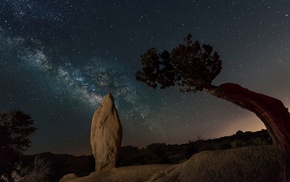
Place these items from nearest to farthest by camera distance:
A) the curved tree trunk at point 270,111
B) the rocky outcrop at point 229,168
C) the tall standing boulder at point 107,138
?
the curved tree trunk at point 270,111, the rocky outcrop at point 229,168, the tall standing boulder at point 107,138

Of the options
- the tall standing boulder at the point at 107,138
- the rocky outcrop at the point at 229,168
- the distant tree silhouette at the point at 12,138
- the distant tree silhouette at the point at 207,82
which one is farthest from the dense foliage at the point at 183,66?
the distant tree silhouette at the point at 12,138

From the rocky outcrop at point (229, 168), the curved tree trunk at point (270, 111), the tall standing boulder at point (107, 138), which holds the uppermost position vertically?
the tall standing boulder at point (107, 138)

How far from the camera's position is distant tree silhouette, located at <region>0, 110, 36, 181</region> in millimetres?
28234

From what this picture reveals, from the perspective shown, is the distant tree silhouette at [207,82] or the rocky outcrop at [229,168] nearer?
the distant tree silhouette at [207,82]

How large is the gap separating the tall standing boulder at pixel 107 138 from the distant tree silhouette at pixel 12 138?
8.17 meters

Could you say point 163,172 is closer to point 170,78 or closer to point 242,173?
point 242,173

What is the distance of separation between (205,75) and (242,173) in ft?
17.4

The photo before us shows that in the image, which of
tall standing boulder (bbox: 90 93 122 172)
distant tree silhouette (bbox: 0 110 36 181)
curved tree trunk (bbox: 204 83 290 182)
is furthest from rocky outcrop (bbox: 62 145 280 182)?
distant tree silhouette (bbox: 0 110 36 181)

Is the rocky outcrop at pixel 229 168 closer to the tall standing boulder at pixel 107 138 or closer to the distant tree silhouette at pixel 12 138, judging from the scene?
the tall standing boulder at pixel 107 138

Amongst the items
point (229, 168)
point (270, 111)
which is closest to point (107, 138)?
point (229, 168)

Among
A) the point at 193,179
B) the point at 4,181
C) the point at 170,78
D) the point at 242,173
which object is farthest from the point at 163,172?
the point at 4,181

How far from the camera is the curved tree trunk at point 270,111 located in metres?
12.3

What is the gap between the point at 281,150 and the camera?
12461 mm

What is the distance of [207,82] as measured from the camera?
13.6 metres
